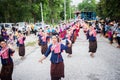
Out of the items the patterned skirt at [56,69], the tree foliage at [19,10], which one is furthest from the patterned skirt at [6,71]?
the tree foliage at [19,10]

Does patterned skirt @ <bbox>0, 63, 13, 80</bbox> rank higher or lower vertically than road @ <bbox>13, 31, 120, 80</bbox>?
higher

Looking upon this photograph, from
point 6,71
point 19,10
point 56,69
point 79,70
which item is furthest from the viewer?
point 19,10

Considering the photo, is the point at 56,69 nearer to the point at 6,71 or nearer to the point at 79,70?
the point at 6,71

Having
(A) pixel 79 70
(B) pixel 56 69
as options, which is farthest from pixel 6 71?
(A) pixel 79 70

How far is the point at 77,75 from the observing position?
1064 cm

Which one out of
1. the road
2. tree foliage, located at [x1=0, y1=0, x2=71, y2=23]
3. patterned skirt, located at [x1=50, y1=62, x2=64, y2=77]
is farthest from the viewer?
tree foliage, located at [x1=0, y1=0, x2=71, y2=23]

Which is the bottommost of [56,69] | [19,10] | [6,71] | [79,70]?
[79,70]

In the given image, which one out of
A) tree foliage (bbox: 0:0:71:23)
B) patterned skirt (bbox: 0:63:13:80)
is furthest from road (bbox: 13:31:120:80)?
tree foliage (bbox: 0:0:71:23)

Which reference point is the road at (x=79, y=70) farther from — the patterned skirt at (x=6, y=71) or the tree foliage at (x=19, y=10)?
the tree foliage at (x=19, y=10)

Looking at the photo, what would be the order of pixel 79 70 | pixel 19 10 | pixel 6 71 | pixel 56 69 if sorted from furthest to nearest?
pixel 19 10 < pixel 79 70 < pixel 6 71 < pixel 56 69

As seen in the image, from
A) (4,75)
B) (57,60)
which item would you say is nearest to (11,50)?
(4,75)

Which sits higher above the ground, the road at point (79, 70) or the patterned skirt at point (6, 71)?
the patterned skirt at point (6, 71)

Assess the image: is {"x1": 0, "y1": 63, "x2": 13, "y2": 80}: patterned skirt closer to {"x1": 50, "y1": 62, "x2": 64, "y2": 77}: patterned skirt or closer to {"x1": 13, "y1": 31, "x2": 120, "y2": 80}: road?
{"x1": 50, "y1": 62, "x2": 64, "y2": 77}: patterned skirt

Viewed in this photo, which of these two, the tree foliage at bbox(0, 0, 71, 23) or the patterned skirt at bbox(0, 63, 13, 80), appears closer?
the patterned skirt at bbox(0, 63, 13, 80)
